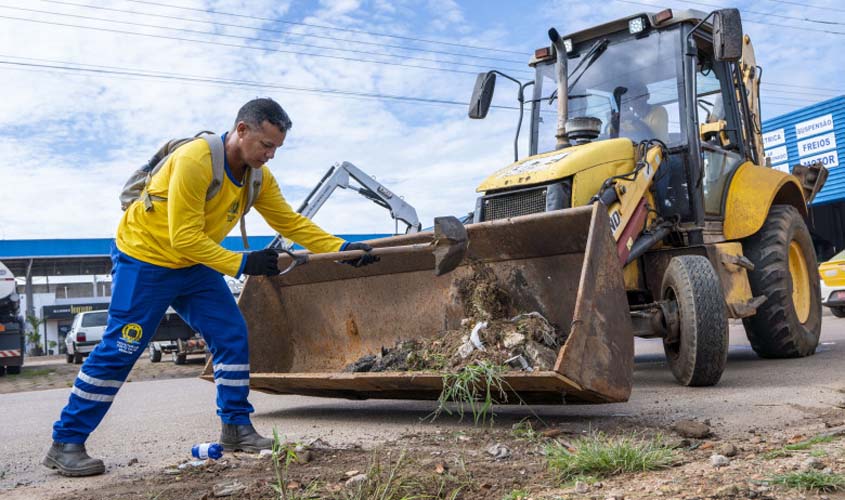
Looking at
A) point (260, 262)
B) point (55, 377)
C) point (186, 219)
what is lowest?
point (55, 377)

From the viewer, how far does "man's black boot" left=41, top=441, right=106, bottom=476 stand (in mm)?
4027

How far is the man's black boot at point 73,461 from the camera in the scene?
4.03 metres

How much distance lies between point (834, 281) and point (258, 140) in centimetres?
1254

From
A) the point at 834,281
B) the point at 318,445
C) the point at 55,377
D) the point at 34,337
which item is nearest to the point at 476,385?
the point at 318,445

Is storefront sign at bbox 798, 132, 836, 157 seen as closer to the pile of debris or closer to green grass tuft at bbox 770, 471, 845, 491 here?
the pile of debris

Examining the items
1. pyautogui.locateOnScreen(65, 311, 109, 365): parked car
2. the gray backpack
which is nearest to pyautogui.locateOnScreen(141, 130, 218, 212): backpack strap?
the gray backpack

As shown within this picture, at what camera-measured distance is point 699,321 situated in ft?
18.2

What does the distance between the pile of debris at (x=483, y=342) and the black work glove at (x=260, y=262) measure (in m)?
1.20

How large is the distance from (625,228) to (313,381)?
244cm

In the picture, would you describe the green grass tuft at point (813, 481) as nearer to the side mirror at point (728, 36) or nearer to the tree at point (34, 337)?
the side mirror at point (728, 36)

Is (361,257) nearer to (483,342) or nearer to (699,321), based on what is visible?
(483,342)

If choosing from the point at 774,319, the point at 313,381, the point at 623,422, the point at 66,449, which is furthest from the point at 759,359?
the point at 66,449

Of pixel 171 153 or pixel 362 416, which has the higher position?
pixel 171 153

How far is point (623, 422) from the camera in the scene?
4.57 m
